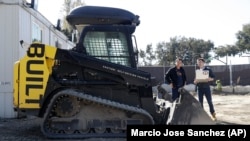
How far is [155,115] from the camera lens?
27.2 ft

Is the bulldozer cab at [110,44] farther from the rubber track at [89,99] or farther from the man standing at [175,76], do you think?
the man standing at [175,76]

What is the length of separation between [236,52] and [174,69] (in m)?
50.0

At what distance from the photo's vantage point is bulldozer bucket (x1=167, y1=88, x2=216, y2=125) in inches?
296

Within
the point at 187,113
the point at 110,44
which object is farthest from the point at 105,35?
the point at 187,113

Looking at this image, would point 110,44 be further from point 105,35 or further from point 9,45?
point 9,45

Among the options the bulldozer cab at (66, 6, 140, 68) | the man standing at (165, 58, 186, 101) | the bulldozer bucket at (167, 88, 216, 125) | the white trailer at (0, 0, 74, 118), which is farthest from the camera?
the white trailer at (0, 0, 74, 118)

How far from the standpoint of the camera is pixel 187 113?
7625 millimetres

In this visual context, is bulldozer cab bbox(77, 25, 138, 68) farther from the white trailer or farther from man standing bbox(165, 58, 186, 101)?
the white trailer

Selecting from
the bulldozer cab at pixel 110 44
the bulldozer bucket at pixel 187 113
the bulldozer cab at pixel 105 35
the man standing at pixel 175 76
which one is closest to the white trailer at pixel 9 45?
the bulldozer cab at pixel 105 35

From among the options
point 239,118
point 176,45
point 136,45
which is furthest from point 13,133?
point 176,45

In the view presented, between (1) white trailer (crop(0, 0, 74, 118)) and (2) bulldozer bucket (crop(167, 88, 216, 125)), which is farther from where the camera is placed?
(1) white trailer (crop(0, 0, 74, 118))

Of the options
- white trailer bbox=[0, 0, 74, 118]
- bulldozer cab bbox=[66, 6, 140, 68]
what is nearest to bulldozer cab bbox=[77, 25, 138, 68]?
bulldozer cab bbox=[66, 6, 140, 68]

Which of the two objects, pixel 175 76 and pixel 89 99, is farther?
pixel 175 76

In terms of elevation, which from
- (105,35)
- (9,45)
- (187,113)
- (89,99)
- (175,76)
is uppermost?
(105,35)
